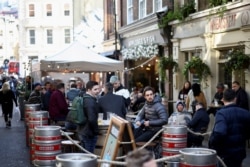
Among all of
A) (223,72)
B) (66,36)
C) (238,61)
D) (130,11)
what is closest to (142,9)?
(130,11)

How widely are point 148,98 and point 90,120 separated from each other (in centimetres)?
101

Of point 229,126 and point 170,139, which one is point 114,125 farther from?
point 229,126

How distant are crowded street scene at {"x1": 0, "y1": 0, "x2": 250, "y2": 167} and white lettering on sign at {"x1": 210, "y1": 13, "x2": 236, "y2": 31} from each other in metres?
0.03

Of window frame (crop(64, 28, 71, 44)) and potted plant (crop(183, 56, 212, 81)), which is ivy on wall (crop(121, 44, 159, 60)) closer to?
potted plant (crop(183, 56, 212, 81))

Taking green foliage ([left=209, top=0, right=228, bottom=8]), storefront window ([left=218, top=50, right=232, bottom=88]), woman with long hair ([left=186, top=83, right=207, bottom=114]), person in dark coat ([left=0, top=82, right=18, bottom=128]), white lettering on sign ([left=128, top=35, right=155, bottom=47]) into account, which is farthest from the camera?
white lettering on sign ([left=128, top=35, right=155, bottom=47])

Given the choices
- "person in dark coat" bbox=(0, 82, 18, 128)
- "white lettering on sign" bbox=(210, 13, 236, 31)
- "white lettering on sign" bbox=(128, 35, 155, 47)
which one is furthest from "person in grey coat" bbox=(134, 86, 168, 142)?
A: "white lettering on sign" bbox=(128, 35, 155, 47)

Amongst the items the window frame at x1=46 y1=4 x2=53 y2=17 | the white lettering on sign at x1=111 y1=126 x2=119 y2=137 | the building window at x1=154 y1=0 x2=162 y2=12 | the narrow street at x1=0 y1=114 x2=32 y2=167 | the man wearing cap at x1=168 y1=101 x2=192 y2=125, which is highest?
the window frame at x1=46 y1=4 x2=53 y2=17

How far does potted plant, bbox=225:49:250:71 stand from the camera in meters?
11.5

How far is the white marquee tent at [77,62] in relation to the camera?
1367 centimetres

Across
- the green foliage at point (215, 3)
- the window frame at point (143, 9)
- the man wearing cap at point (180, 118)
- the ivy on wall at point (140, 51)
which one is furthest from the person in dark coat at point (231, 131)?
the window frame at point (143, 9)

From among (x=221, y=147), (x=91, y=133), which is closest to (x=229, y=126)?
(x=221, y=147)

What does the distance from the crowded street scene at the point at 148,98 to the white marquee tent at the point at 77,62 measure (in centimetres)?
3

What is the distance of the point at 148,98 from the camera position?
26.1ft

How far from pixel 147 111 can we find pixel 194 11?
25.4ft
